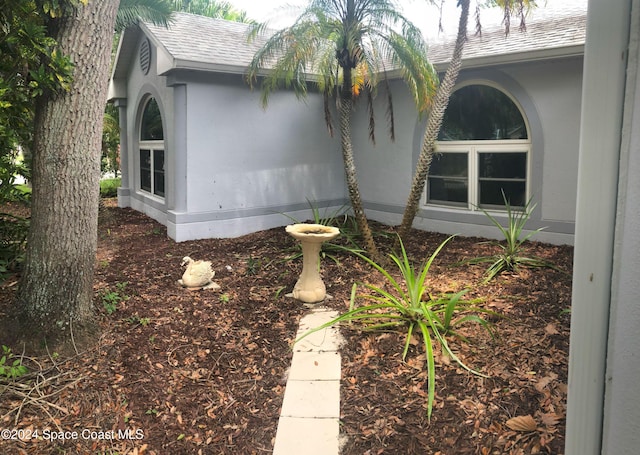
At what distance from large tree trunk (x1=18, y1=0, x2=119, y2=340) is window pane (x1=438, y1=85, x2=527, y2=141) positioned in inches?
257

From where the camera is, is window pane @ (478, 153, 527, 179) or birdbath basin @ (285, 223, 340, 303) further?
window pane @ (478, 153, 527, 179)

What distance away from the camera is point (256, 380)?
172 inches

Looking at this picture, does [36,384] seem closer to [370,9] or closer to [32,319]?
[32,319]

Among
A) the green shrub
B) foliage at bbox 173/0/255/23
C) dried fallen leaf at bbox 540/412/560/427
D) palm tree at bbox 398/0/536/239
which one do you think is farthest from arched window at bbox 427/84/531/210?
foliage at bbox 173/0/255/23

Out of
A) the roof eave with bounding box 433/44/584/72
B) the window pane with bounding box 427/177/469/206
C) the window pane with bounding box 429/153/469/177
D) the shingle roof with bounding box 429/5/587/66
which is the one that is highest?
the shingle roof with bounding box 429/5/587/66

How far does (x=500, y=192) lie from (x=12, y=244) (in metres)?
7.61

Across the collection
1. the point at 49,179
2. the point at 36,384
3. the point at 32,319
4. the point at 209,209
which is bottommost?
the point at 36,384

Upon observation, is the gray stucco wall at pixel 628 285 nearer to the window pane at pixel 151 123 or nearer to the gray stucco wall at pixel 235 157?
the gray stucco wall at pixel 235 157

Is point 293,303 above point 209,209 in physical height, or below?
below

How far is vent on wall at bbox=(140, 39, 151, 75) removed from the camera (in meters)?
10.8

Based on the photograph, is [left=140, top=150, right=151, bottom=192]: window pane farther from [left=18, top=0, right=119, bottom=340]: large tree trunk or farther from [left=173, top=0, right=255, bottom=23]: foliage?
[left=173, top=0, right=255, bottom=23]: foliage

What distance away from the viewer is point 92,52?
4402 millimetres

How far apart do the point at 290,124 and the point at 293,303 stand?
5.35 m

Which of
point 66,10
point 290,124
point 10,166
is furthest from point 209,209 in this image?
point 66,10
